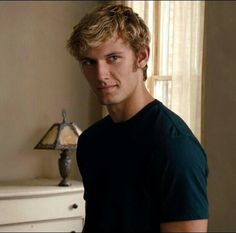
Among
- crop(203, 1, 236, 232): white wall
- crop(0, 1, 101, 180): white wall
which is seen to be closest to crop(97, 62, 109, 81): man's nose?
crop(203, 1, 236, 232): white wall

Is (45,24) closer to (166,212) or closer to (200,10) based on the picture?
(200,10)

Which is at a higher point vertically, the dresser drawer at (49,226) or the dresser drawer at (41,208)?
the dresser drawer at (41,208)

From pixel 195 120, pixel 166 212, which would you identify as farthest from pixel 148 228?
pixel 195 120

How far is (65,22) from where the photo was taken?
3.43 m

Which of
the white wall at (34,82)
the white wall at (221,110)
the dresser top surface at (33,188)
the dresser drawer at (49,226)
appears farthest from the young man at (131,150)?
the white wall at (34,82)

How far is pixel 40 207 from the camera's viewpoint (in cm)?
285

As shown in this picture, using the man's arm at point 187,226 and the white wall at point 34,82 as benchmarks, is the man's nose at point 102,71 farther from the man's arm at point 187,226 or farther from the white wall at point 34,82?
the white wall at point 34,82

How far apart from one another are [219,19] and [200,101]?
1.50ft

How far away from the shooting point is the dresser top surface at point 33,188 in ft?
9.04

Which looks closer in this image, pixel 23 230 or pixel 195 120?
pixel 195 120

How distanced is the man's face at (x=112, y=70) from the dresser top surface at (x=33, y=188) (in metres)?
1.57

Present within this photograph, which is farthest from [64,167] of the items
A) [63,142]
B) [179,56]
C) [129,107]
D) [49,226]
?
[129,107]

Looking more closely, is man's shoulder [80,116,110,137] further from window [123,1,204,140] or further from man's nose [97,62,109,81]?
window [123,1,204,140]

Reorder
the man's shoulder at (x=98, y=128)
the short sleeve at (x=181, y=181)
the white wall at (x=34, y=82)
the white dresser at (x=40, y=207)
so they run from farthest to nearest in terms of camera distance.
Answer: the white wall at (x=34, y=82) → the white dresser at (x=40, y=207) → the man's shoulder at (x=98, y=128) → the short sleeve at (x=181, y=181)
